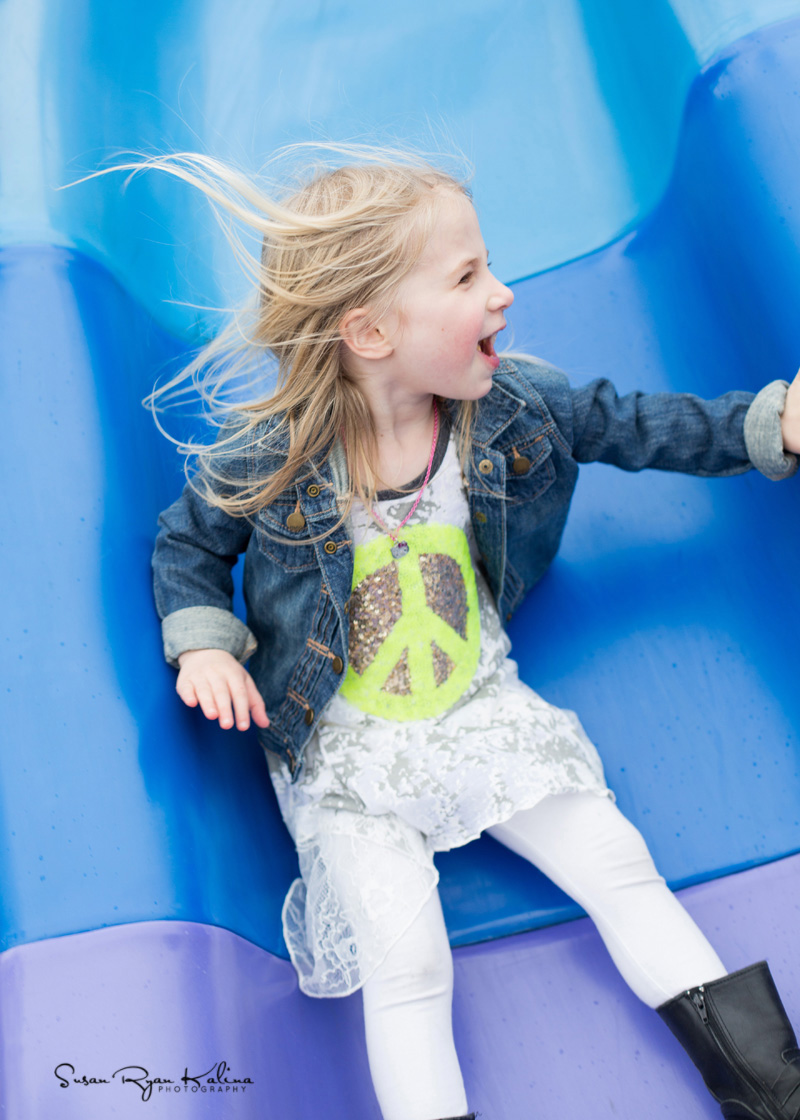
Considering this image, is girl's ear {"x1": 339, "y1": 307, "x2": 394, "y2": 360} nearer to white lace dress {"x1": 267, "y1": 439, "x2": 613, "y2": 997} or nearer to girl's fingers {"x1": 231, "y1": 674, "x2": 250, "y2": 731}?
white lace dress {"x1": 267, "y1": 439, "x2": 613, "y2": 997}

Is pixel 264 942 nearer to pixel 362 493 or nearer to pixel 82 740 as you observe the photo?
pixel 82 740

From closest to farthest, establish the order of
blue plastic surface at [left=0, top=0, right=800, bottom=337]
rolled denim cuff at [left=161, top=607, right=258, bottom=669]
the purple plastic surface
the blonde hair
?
the purple plastic surface → the blonde hair → rolled denim cuff at [left=161, top=607, right=258, bottom=669] → blue plastic surface at [left=0, top=0, right=800, bottom=337]

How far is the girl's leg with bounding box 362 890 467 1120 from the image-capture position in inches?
33.6

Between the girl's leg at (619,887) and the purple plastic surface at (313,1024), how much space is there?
0.07 meters

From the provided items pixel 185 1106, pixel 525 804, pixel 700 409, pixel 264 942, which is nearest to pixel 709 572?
pixel 700 409

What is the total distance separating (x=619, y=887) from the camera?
3.07ft

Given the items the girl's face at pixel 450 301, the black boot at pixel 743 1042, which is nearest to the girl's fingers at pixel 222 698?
the girl's face at pixel 450 301

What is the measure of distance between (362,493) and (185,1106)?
21.6 inches

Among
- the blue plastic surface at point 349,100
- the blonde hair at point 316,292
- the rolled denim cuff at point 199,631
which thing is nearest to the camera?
the blonde hair at point 316,292

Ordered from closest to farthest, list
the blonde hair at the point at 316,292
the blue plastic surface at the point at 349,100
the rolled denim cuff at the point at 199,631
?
the blonde hair at the point at 316,292 → the rolled denim cuff at the point at 199,631 → the blue plastic surface at the point at 349,100

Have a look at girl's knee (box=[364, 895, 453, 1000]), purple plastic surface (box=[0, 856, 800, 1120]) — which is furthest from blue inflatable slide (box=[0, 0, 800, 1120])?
girl's knee (box=[364, 895, 453, 1000])

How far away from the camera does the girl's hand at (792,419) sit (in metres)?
0.95

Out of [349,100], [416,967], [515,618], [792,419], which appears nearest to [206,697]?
[416,967]

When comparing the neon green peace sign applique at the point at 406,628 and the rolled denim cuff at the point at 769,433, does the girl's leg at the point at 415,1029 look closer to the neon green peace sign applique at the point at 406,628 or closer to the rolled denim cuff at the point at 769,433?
the neon green peace sign applique at the point at 406,628
